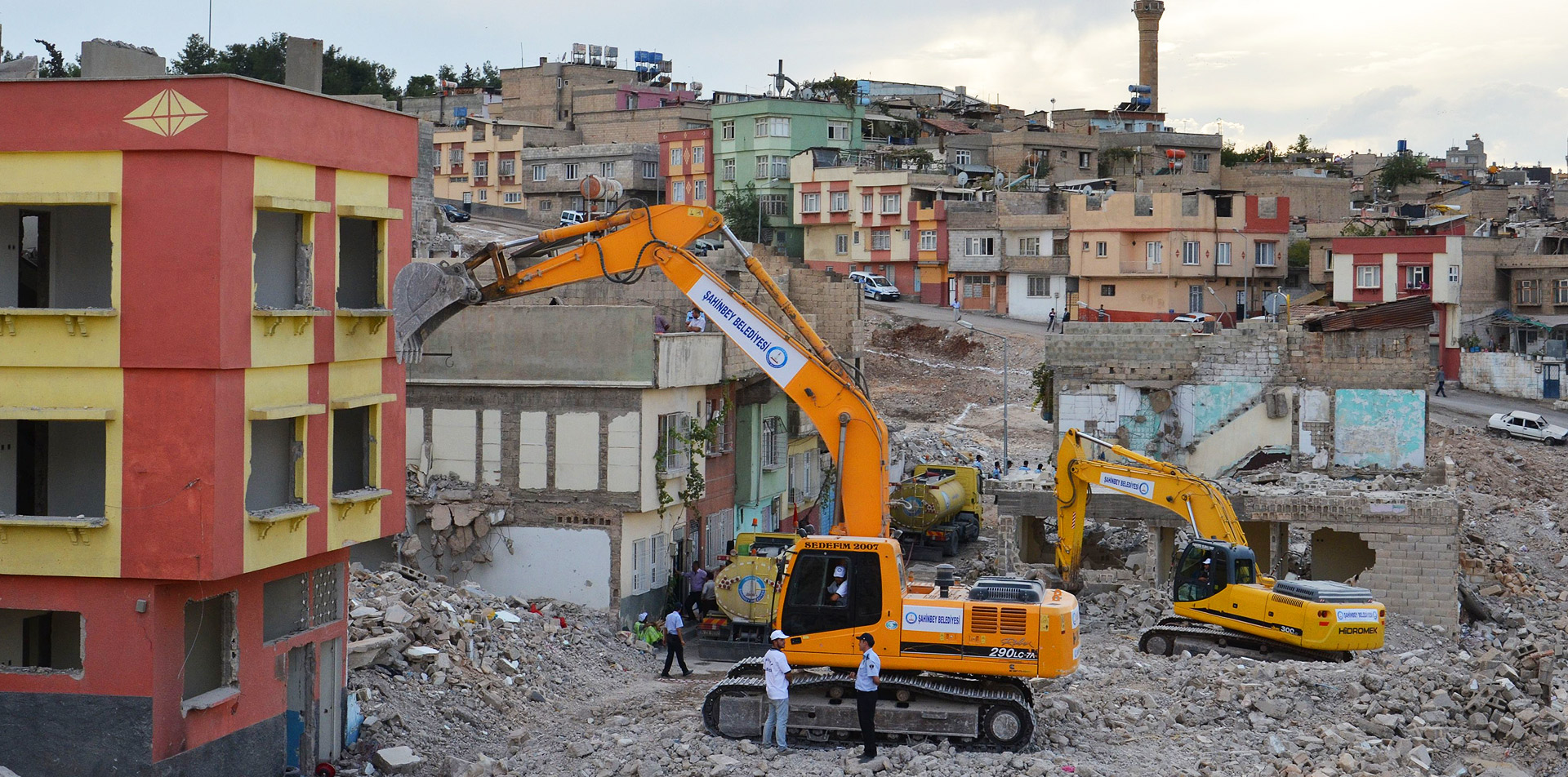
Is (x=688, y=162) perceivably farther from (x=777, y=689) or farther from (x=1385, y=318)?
(x=777, y=689)

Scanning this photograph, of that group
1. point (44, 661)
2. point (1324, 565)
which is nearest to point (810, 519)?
point (1324, 565)

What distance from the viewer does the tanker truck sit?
40344 mm

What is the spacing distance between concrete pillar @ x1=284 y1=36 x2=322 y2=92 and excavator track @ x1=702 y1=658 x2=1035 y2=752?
359 inches

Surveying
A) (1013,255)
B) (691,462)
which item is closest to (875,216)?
(1013,255)

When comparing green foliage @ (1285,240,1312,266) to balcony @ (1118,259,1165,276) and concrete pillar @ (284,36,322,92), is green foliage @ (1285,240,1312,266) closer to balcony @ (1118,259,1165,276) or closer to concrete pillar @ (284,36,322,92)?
balcony @ (1118,259,1165,276)

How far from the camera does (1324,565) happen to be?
34281 mm

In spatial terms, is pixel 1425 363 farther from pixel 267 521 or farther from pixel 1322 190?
pixel 1322 190

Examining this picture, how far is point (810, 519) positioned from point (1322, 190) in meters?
59.1

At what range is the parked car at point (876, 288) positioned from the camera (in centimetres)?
7719

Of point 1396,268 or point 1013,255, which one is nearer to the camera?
point 1396,268

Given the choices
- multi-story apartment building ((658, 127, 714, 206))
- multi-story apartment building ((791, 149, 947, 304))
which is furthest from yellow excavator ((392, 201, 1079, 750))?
multi-story apartment building ((658, 127, 714, 206))

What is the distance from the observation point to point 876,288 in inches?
3036

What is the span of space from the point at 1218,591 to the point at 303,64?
16.3 meters

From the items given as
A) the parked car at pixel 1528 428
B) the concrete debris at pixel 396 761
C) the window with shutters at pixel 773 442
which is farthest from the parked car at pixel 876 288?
the concrete debris at pixel 396 761
